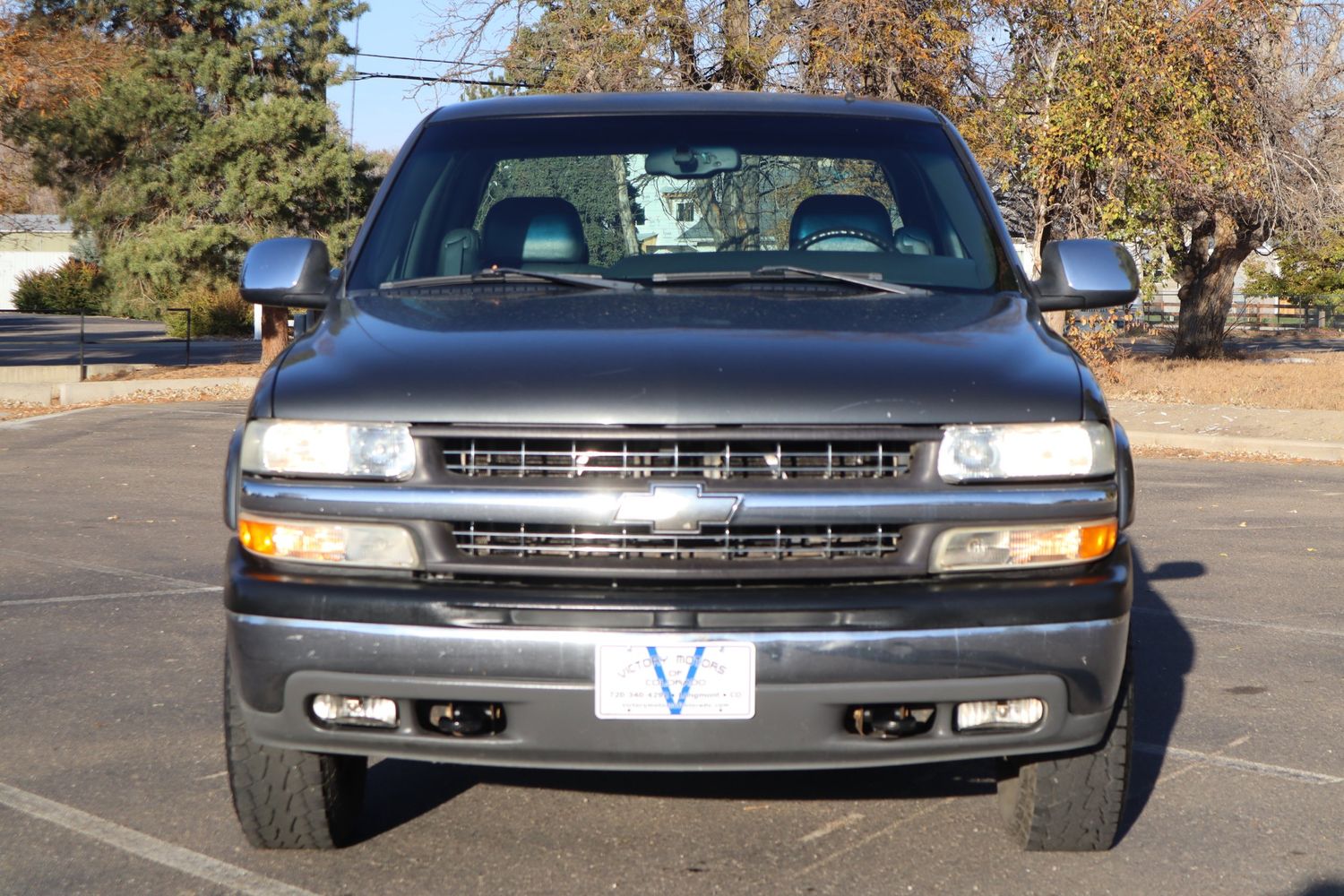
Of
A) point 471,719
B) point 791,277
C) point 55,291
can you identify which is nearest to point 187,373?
point 791,277

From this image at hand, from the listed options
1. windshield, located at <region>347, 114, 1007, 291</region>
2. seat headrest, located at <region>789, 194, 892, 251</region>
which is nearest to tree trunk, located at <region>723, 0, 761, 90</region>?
windshield, located at <region>347, 114, 1007, 291</region>

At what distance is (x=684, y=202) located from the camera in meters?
4.71

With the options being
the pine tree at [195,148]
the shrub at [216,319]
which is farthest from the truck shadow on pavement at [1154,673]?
the shrub at [216,319]

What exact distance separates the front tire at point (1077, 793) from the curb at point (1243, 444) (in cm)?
1161

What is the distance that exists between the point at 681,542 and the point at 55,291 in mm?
57316

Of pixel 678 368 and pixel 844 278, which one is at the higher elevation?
pixel 844 278

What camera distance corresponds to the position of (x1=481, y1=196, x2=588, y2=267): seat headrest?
15.0 ft

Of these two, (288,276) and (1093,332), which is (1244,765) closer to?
(288,276)

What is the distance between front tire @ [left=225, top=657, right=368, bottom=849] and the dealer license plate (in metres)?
0.85

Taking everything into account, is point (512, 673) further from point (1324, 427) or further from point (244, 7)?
point (244, 7)

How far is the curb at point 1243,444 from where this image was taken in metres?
14.5

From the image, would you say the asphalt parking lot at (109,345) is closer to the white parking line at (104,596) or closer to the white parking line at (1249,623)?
the white parking line at (104,596)

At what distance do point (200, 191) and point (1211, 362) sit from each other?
53.9ft

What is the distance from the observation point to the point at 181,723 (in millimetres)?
5188
